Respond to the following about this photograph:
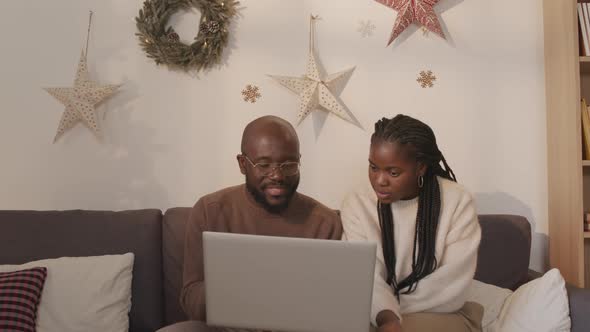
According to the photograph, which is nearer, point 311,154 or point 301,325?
point 301,325

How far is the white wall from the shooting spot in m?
2.31

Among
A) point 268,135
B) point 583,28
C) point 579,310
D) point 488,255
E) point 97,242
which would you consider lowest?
point 579,310

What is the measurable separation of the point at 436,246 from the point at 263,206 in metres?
0.55

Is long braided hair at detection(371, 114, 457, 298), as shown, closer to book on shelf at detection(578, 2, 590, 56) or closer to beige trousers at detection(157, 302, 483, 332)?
beige trousers at detection(157, 302, 483, 332)

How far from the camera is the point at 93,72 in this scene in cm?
231

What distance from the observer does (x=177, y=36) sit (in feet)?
7.47

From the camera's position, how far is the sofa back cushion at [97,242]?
6.40ft

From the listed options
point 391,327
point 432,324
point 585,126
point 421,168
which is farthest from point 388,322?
point 585,126

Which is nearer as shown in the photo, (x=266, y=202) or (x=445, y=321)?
(x=445, y=321)

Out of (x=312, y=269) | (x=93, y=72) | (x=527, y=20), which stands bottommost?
(x=312, y=269)

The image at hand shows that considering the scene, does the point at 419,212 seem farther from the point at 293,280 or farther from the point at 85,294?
the point at 85,294

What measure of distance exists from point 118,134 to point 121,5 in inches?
21.5

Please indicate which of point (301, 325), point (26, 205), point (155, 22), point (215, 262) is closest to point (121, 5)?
point (155, 22)

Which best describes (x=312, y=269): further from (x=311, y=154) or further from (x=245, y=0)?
(x=245, y=0)
